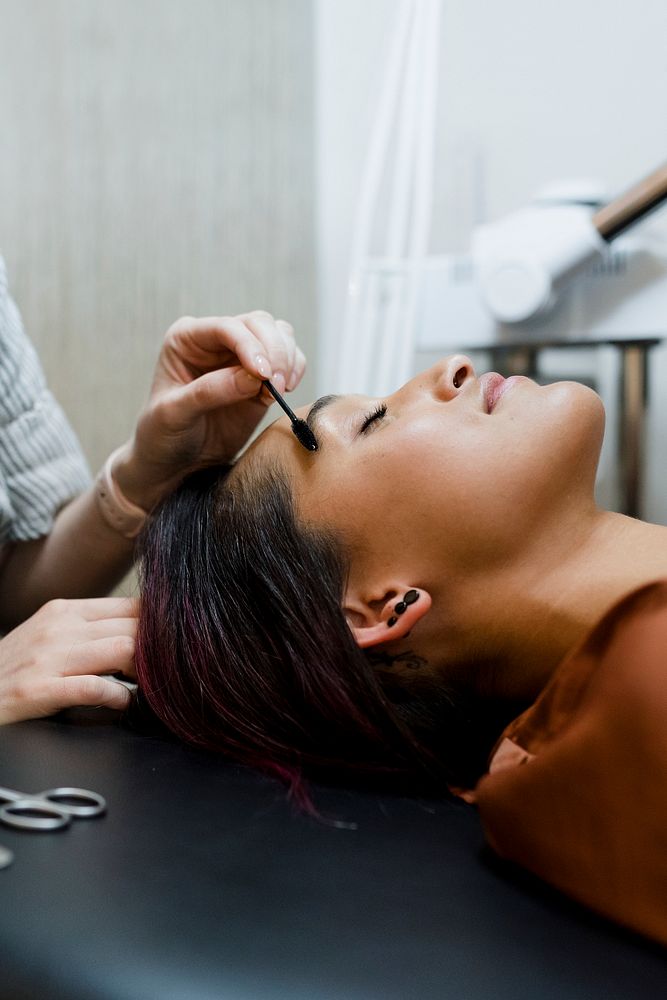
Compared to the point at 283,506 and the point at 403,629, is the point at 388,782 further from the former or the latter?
the point at 283,506

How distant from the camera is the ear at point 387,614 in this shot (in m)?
0.83

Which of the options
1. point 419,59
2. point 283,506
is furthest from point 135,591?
point 419,59

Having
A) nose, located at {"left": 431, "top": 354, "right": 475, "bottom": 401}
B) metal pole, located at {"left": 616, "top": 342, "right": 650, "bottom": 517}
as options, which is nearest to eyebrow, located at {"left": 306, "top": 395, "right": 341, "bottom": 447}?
nose, located at {"left": 431, "top": 354, "right": 475, "bottom": 401}

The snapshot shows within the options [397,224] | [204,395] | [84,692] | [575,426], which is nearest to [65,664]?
[84,692]

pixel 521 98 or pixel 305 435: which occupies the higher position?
pixel 521 98

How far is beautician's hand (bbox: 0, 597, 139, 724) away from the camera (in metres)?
0.95

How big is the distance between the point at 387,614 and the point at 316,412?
0.22 meters

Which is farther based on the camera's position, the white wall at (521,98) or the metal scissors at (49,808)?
the white wall at (521,98)

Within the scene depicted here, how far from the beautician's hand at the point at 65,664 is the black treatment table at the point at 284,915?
0.19 metres

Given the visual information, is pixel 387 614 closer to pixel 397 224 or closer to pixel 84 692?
pixel 84 692

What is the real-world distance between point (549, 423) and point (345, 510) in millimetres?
197

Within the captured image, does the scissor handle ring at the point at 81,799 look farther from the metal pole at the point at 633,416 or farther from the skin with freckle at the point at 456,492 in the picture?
the metal pole at the point at 633,416

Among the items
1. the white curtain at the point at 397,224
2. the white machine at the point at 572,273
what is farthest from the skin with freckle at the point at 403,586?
the white curtain at the point at 397,224

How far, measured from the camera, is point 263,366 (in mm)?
1009
